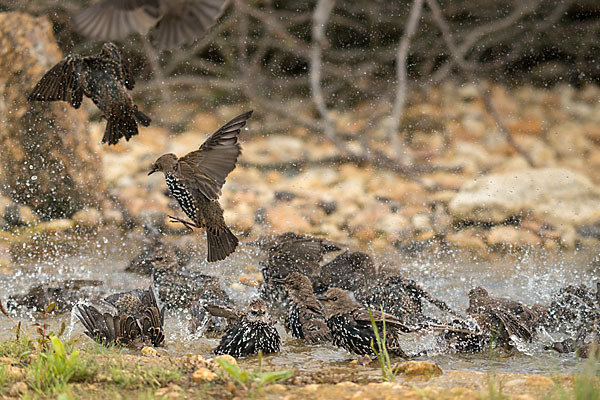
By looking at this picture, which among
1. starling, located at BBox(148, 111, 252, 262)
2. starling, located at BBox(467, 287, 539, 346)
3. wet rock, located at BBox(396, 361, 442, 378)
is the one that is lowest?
wet rock, located at BBox(396, 361, 442, 378)

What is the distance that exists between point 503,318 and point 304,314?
965 millimetres

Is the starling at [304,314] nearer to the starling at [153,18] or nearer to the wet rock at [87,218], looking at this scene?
the starling at [153,18]

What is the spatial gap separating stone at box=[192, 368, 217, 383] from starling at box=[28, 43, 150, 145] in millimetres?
1641

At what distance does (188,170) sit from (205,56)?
647cm

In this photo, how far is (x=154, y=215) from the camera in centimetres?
715

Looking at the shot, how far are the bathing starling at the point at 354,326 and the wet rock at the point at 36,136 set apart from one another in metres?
3.65

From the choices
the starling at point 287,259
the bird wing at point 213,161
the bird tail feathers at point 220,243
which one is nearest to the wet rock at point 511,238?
the starling at point 287,259

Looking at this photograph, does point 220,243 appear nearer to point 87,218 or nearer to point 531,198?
point 87,218

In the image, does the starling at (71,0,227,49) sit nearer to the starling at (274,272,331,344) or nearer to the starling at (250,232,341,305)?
the starling at (274,272,331,344)

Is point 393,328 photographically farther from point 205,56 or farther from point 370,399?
point 205,56

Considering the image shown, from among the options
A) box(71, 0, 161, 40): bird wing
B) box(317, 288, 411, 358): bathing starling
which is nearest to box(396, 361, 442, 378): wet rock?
box(317, 288, 411, 358): bathing starling

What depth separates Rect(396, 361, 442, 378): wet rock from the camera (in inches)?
125

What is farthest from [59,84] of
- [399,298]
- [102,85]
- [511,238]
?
[511,238]

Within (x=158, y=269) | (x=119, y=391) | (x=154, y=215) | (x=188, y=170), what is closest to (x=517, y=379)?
(x=119, y=391)
